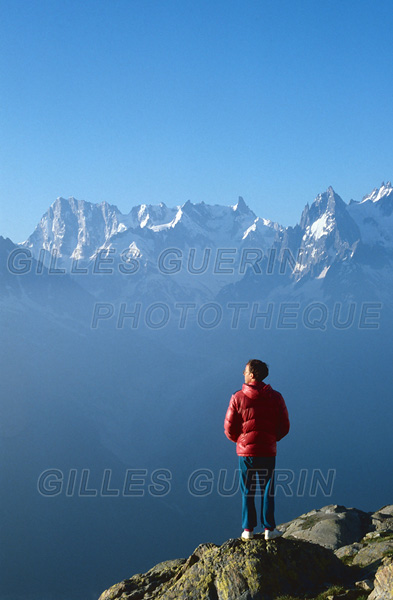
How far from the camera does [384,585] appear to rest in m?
9.98

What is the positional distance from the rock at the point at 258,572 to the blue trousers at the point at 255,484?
24.8 inches

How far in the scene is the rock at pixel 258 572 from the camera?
11.2m

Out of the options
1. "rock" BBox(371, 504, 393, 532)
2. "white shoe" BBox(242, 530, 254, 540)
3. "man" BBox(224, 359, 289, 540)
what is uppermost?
"rock" BBox(371, 504, 393, 532)

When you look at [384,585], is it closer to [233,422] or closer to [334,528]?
[233,422]

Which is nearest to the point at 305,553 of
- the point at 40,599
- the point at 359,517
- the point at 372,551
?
the point at 372,551

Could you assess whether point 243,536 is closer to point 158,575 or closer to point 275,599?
point 275,599

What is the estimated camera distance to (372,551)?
17.0m

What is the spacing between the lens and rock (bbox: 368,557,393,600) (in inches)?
386

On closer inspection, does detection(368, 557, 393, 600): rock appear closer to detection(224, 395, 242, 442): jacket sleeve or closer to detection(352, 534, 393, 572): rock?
detection(224, 395, 242, 442): jacket sleeve

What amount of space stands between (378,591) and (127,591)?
9235 millimetres

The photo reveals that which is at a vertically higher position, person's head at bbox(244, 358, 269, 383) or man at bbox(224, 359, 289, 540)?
person's head at bbox(244, 358, 269, 383)

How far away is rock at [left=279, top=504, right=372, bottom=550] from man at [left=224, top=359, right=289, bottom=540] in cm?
2217

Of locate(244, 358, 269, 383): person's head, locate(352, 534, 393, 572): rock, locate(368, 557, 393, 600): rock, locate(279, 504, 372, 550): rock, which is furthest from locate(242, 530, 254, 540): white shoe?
locate(279, 504, 372, 550): rock

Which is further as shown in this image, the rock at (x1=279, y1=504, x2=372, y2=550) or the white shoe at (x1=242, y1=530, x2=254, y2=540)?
the rock at (x1=279, y1=504, x2=372, y2=550)
